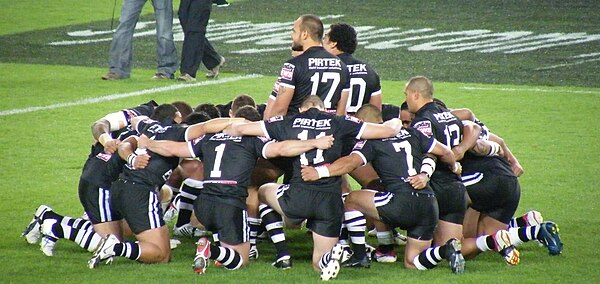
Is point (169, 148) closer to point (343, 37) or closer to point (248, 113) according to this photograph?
point (248, 113)

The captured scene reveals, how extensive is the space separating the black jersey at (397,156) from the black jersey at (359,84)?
149cm

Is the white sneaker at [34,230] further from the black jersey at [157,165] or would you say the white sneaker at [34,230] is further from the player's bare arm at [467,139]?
the player's bare arm at [467,139]

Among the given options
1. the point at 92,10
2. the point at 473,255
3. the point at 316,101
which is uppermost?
the point at 316,101

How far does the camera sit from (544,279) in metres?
8.52

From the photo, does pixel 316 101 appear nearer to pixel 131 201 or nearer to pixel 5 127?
pixel 131 201

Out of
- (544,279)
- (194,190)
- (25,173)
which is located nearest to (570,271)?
(544,279)

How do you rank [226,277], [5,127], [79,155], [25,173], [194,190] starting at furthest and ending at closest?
[5,127], [79,155], [25,173], [194,190], [226,277]

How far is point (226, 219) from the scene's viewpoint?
8875 millimetres

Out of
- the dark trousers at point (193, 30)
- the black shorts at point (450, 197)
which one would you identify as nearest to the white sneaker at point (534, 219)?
the black shorts at point (450, 197)

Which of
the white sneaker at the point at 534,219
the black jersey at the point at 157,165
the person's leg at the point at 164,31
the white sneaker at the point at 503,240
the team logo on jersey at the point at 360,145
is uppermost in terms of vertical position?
the team logo on jersey at the point at 360,145

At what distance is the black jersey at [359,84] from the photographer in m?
10.5

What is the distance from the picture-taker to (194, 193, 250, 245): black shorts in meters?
8.87

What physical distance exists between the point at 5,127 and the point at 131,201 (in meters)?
5.98

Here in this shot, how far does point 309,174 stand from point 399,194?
2.28ft
